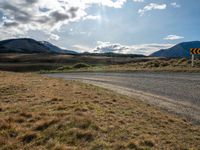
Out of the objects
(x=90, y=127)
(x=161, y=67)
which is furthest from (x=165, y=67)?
(x=90, y=127)

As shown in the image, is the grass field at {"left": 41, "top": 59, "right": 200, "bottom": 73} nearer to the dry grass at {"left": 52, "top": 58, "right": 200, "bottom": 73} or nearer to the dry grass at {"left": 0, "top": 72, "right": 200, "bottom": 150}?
the dry grass at {"left": 52, "top": 58, "right": 200, "bottom": 73}

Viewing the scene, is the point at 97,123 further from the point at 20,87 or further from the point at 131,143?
the point at 20,87

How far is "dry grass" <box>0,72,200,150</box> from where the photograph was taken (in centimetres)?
551

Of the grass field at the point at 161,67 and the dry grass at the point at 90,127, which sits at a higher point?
the grass field at the point at 161,67

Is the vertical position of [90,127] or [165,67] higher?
[165,67]

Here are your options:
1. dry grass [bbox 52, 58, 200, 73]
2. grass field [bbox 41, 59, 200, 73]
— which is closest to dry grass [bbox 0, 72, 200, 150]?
dry grass [bbox 52, 58, 200, 73]

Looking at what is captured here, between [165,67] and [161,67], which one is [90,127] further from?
[161,67]

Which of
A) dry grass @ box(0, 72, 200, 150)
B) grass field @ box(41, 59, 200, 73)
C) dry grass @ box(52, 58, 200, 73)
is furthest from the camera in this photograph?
grass field @ box(41, 59, 200, 73)

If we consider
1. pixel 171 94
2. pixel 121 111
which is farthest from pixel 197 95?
pixel 121 111

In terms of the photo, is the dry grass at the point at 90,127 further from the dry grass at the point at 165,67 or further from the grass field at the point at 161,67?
the grass field at the point at 161,67

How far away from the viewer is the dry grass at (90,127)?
551 centimetres

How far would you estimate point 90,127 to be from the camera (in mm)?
6449

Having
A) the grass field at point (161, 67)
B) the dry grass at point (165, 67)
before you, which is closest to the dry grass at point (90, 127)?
the dry grass at point (165, 67)

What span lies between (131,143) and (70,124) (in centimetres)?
190
